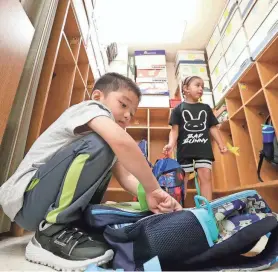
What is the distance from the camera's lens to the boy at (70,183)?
1.55 ft

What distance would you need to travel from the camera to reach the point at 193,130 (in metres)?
1.64

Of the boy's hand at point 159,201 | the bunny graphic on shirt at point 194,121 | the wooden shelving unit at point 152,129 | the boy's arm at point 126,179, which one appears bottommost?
the boy's hand at point 159,201

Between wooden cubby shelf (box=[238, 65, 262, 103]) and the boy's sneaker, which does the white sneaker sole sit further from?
wooden cubby shelf (box=[238, 65, 262, 103])

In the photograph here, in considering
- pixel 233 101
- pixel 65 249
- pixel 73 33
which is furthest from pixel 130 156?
pixel 233 101

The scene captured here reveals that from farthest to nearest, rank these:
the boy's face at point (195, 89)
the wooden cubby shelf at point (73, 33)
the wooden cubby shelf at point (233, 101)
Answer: the wooden cubby shelf at point (233, 101)
the boy's face at point (195, 89)
the wooden cubby shelf at point (73, 33)

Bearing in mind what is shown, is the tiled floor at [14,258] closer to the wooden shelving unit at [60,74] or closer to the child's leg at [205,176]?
the wooden shelving unit at [60,74]

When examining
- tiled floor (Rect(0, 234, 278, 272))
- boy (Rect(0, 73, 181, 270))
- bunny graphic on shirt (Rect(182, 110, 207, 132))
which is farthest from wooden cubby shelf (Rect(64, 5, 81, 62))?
tiled floor (Rect(0, 234, 278, 272))

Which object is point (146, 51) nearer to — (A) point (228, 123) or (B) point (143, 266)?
(A) point (228, 123)

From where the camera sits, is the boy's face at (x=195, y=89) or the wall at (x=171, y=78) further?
the wall at (x=171, y=78)

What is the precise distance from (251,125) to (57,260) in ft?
4.97

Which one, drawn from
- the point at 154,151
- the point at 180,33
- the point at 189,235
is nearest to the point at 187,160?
the point at 154,151

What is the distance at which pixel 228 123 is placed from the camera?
199 centimetres

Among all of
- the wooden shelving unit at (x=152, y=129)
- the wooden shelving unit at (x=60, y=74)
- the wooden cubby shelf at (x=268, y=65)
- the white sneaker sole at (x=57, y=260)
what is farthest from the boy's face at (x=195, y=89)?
the white sneaker sole at (x=57, y=260)

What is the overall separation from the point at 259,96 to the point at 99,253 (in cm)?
148
